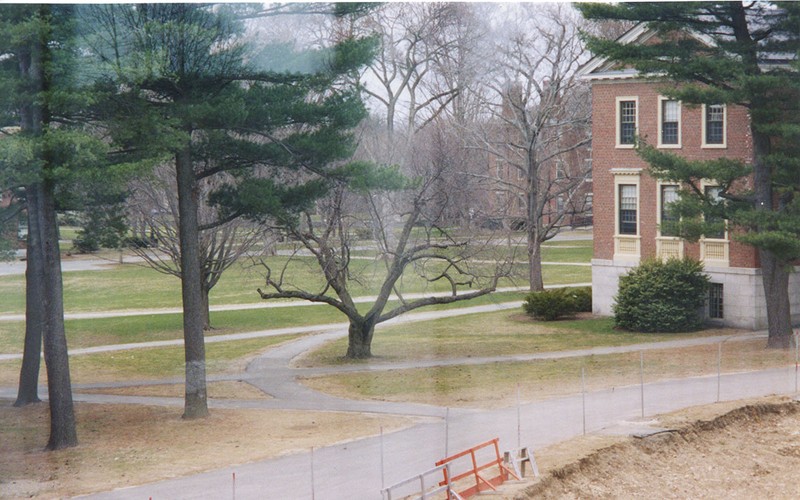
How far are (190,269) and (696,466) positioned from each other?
20.5 ft

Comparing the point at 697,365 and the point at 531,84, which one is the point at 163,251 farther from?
the point at 697,365

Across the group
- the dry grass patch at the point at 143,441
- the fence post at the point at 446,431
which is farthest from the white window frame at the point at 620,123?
the dry grass patch at the point at 143,441

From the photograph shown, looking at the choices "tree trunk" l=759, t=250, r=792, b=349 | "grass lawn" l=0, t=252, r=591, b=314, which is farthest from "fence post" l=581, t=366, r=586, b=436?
"tree trunk" l=759, t=250, r=792, b=349

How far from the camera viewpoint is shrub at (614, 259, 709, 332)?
17484mm

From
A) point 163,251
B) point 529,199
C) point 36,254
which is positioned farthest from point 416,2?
point 36,254

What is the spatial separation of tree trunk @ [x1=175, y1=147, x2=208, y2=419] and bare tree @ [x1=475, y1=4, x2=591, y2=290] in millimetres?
4180

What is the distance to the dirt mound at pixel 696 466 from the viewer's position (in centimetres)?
1204

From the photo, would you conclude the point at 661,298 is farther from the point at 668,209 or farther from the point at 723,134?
the point at 723,134

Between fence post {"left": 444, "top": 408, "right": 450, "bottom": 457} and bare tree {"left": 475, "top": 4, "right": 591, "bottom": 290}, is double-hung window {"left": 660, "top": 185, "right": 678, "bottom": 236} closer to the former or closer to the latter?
bare tree {"left": 475, "top": 4, "right": 591, "bottom": 290}

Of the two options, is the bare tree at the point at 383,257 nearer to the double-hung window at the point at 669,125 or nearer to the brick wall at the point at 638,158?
the brick wall at the point at 638,158

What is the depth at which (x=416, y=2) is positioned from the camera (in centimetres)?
1566

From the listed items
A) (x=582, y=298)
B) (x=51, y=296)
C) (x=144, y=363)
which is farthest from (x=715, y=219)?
(x=51, y=296)

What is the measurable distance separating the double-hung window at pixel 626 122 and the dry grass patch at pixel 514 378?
3567 millimetres

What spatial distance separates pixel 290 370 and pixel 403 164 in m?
3.20
